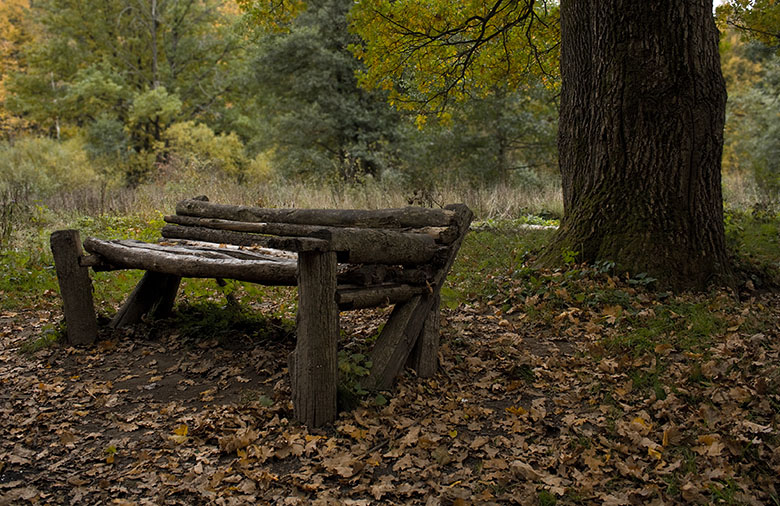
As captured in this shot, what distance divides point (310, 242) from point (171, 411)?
4.92 ft

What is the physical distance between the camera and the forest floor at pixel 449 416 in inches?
104

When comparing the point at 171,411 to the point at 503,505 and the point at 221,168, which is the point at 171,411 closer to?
the point at 503,505

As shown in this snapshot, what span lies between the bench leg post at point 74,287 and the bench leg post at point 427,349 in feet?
8.72

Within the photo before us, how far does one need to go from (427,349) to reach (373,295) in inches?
25.6

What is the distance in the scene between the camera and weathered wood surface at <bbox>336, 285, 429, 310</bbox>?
3266mm

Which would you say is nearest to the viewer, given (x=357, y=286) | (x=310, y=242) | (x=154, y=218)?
(x=310, y=242)

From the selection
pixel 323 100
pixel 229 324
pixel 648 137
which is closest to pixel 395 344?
pixel 229 324

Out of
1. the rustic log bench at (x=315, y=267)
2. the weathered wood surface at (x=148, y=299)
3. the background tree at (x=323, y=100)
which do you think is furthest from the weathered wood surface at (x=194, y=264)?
the background tree at (x=323, y=100)

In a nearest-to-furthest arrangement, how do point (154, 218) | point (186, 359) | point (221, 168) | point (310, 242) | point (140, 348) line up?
point (310, 242) < point (186, 359) < point (140, 348) < point (154, 218) < point (221, 168)

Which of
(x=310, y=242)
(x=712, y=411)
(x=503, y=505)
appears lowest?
(x=503, y=505)

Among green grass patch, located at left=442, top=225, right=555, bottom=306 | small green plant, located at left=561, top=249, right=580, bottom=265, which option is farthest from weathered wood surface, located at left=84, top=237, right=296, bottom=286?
small green plant, located at left=561, top=249, right=580, bottom=265

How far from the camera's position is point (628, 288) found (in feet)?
15.9

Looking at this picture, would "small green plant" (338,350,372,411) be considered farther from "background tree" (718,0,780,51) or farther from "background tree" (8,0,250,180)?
"background tree" (8,0,250,180)

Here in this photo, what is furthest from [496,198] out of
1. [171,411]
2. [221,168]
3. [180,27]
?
[180,27]
